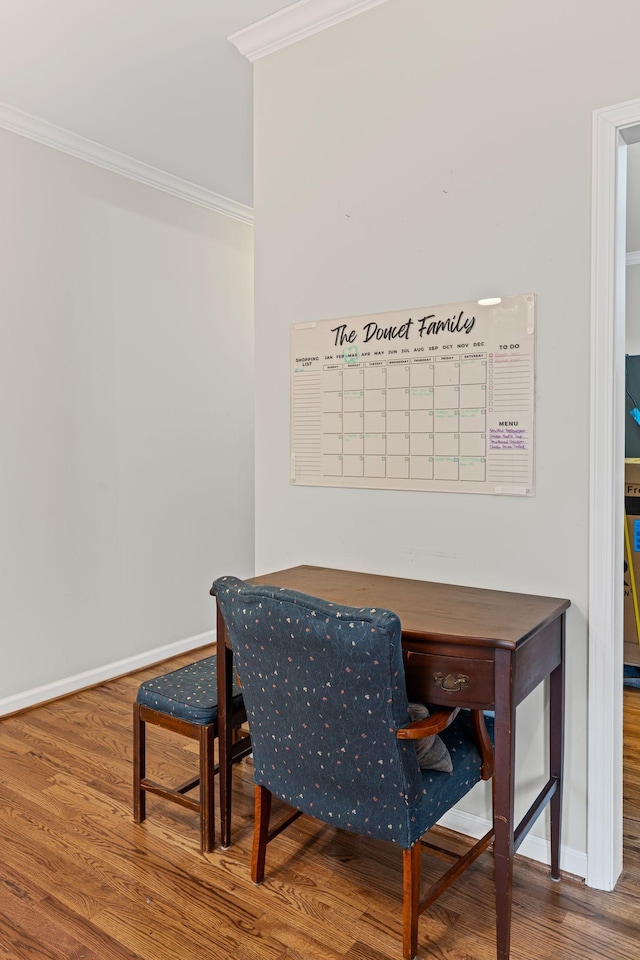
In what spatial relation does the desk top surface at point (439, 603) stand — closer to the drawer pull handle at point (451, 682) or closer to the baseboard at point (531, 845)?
the drawer pull handle at point (451, 682)

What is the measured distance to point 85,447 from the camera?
339cm

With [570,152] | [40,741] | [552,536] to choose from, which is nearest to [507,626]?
[552,536]

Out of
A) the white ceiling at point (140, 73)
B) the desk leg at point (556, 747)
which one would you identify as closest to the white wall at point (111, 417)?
the white ceiling at point (140, 73)

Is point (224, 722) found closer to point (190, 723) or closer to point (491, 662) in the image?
point (190, 723)

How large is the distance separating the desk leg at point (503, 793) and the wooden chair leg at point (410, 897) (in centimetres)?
18

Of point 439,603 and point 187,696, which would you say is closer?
point 439,603

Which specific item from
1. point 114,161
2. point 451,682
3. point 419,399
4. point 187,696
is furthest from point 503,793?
point 114,161

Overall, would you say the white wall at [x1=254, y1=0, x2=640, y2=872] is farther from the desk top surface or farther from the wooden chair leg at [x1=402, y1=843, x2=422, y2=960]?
the wooden chair leg at [x1=402, y1=843, x2=422, y2=960]

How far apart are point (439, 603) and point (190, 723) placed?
83cm

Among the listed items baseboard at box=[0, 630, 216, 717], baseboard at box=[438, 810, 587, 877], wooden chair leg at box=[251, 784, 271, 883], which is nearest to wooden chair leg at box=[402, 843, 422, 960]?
wooden chair leg at box=[251, 784, 271, 883]

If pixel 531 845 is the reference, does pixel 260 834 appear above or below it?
above

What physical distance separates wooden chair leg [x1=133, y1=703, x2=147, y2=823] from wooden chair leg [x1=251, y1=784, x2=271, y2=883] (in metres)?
0.50

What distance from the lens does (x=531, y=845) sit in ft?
6.59

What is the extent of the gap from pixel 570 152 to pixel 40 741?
9.37 ft
